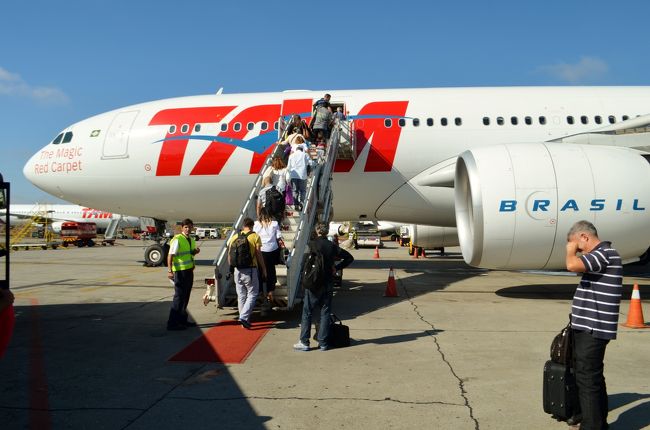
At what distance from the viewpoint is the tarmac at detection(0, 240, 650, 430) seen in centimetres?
399

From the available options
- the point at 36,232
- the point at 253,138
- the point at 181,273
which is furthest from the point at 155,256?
the point at 36,232

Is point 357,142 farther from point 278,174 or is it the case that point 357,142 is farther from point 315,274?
point 315,274

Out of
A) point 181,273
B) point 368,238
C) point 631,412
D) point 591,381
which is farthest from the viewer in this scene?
point 368,238

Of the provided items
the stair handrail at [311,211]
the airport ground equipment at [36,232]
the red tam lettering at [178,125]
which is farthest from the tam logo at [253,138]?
the airport ground equipment at [36,232]

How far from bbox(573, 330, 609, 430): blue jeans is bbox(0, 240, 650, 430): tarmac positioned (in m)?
0.40

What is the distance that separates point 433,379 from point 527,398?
88 centimetres

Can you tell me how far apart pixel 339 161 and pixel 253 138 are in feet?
7.21

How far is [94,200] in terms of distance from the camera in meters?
13.2

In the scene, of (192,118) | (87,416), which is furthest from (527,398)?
(192,118)

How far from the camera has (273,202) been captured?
27.5ft

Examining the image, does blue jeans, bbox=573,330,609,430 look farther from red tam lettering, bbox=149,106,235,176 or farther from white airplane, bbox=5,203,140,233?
white airplane, bbox=5,203,140,233

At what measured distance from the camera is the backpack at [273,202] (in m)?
8.35

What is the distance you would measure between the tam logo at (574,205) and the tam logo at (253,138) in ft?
13.1

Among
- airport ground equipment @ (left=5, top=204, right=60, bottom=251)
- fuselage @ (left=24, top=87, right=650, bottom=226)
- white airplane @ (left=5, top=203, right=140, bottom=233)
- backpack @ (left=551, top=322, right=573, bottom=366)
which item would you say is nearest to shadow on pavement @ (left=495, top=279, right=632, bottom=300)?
fuselage @ (left=24, top=87, right=650, bottom=226)
